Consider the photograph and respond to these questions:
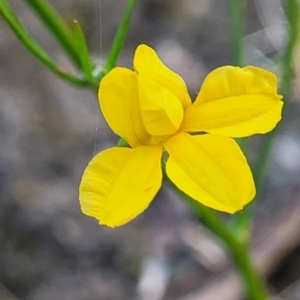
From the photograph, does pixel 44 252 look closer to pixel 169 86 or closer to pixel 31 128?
pixel 31 128

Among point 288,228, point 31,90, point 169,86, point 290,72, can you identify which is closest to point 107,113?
point 169,86

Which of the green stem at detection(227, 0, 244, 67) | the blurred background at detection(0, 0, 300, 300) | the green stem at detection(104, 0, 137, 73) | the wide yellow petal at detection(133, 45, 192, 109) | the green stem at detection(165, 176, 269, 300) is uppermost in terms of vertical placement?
the wide yellow petal at detection(133, 45, 192, 109)

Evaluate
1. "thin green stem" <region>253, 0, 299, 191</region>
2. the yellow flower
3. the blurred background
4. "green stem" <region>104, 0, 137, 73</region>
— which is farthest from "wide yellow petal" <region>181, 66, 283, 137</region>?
the blurred background

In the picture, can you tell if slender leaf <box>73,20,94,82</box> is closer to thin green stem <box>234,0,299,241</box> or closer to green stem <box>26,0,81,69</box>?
green stem <box>26,0,81,69</box>

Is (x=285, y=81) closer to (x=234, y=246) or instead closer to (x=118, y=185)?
(x=234, y=246)

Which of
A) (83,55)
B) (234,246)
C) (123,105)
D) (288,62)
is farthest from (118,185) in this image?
(288,62)

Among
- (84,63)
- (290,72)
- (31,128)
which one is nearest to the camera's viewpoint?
(84,63)
